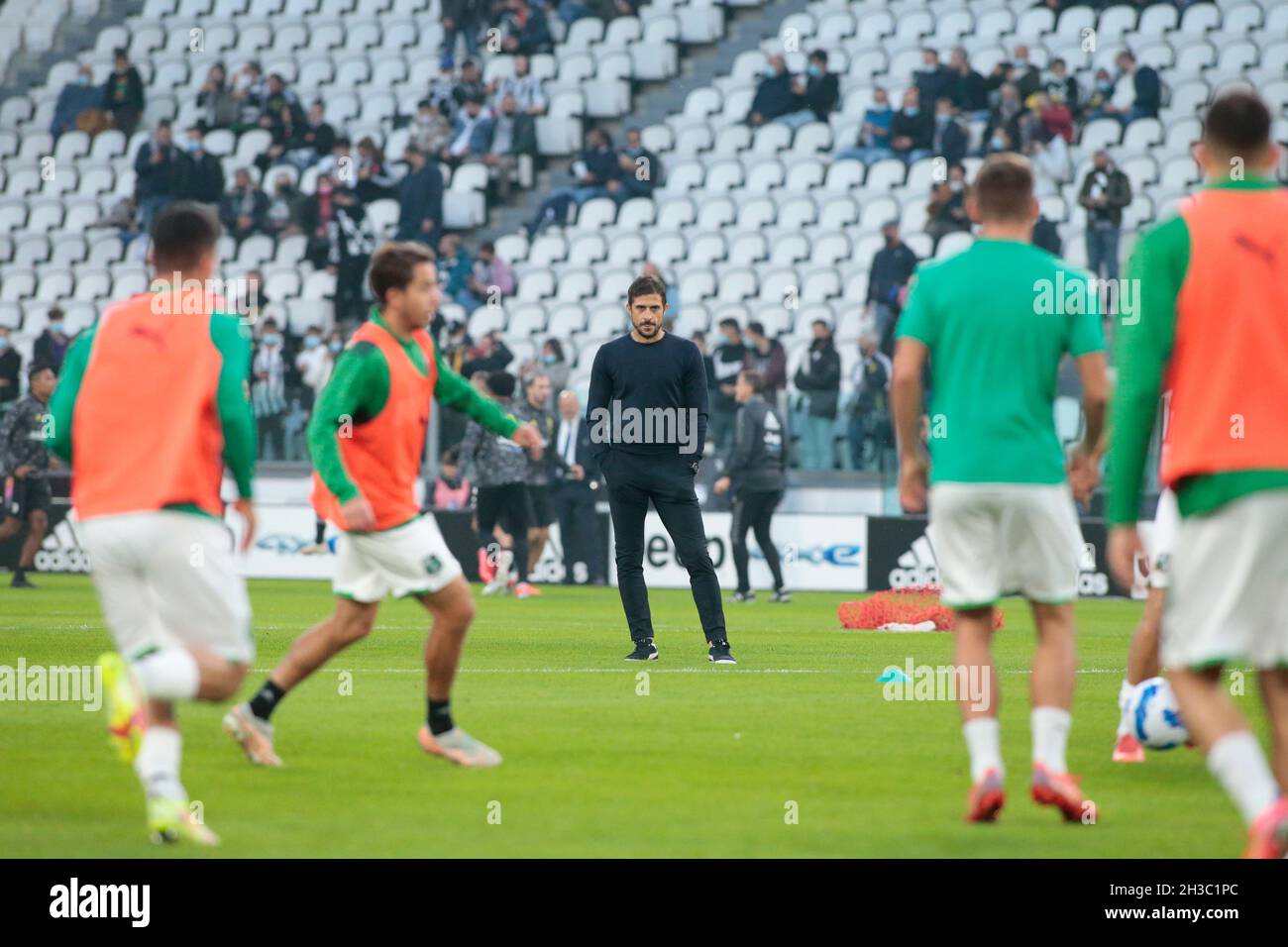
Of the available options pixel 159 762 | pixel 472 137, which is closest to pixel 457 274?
pixel 472 137

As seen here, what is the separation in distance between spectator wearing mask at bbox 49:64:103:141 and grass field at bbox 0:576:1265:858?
2267 cm

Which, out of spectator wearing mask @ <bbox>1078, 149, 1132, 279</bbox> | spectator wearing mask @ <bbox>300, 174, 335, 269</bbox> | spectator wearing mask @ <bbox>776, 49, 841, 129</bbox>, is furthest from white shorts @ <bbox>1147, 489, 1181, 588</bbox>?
spectator wearing mask @ <bbox>300, 174, 335, 269</bbox>

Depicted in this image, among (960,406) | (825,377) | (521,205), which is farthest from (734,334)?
(960,406)

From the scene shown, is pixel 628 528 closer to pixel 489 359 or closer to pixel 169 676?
pixel 169 676

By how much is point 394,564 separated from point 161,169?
24.3 metres

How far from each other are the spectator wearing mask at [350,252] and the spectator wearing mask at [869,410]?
900 cm

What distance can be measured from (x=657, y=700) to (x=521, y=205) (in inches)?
854

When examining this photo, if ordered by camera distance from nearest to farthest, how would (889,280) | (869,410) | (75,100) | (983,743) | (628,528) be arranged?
(983,743) < (628,528) < (869,410) < (889,280) < (75,100)

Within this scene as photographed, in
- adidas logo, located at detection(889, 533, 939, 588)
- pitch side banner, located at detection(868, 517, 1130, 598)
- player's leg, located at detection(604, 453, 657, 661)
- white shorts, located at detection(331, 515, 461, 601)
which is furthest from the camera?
adidas logo, located at detection(889, 533, 939, 588)

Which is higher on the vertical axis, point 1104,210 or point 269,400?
point 1104,210

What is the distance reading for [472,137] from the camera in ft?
102

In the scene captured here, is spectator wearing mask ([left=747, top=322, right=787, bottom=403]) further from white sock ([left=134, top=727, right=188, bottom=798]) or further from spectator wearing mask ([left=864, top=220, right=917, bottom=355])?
white sock ([left=134, top=727, right=188, bottom=798])

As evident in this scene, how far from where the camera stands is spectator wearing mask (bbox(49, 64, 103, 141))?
114 ft
